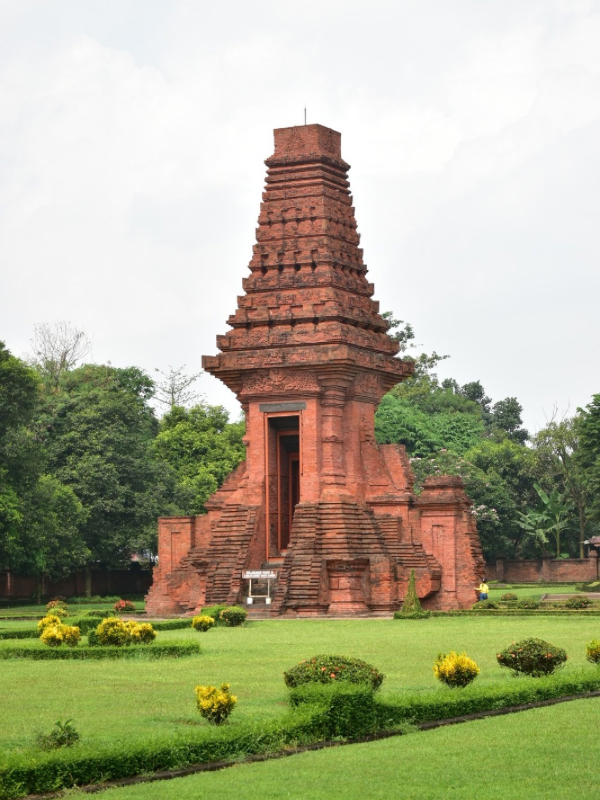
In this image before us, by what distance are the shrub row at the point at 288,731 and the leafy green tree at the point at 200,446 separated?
4050 centimetres

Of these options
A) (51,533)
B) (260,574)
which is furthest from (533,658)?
(51,533)

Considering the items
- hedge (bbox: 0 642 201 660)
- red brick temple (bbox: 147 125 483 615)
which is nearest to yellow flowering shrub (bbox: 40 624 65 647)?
hedge (bbox: 0 642 201 660)

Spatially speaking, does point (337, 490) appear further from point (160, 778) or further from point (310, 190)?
point (160, 778)

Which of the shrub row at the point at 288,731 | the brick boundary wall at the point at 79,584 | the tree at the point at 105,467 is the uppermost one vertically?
the tree at the point at 105,467

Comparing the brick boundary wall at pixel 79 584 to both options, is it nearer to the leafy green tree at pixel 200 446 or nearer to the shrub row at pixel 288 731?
the leafy green tree at pixel 200 446

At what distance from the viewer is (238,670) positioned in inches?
845

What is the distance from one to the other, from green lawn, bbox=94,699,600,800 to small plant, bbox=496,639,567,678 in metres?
4.04

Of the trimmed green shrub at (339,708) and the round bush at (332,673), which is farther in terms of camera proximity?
the round bush at (332,673)

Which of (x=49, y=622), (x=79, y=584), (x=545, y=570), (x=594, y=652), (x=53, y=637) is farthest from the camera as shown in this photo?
(x=545, y=570)

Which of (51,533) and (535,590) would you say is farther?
(535,590)

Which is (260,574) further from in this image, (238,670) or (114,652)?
(238,670)

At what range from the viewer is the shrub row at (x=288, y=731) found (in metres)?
12.1

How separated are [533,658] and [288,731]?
576 centimetres

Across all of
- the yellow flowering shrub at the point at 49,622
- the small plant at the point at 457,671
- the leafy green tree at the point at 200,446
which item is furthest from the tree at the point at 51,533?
the small plant at the point at 457,671
